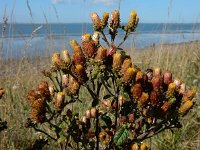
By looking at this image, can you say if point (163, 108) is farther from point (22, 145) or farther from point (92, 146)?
point (22, 145)

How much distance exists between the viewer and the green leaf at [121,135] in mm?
1635

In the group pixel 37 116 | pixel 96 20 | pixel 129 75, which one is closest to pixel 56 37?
pixel 96 20

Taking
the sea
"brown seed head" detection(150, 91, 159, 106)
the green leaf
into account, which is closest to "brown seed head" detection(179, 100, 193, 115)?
"brown seed head" detection(150, 91, 159, 106)

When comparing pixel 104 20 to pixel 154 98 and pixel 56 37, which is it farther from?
Result: pixel 56 37

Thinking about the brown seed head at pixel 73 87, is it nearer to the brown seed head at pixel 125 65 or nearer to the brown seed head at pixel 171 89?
the brown seed head at pixel 125 65

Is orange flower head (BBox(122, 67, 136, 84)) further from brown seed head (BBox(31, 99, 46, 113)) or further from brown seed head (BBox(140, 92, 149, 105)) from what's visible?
brown seed head (BBox(31, 99, 46, 113))

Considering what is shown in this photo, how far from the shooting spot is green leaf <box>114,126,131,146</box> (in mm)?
1635

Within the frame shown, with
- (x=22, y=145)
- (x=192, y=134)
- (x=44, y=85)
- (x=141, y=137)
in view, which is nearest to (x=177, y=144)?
(x=192, y=134)

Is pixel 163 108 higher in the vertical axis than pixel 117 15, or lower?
lower

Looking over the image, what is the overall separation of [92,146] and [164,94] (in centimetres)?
38

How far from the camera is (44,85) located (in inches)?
68.2

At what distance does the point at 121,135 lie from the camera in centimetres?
165

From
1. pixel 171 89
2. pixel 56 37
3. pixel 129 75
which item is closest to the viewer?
pixel 129 75

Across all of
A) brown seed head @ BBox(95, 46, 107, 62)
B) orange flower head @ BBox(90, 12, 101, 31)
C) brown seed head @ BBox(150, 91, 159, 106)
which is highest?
orange flower head @ BBox(90, 12, 101, 31)
